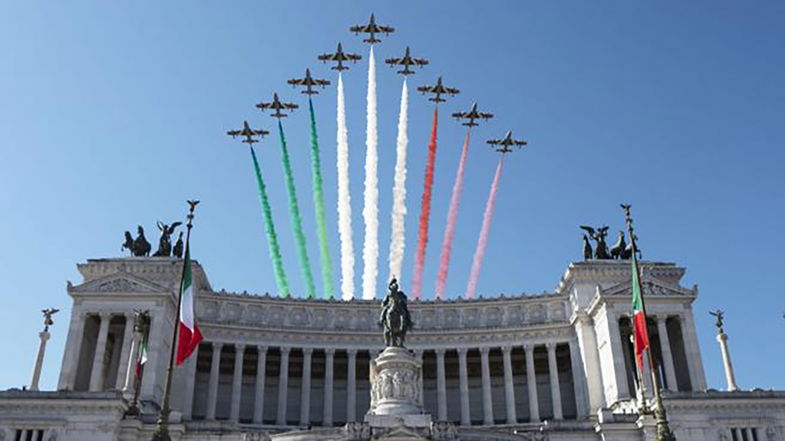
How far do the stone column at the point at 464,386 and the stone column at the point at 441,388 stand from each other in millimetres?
1893

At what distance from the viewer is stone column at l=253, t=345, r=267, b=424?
77438mm

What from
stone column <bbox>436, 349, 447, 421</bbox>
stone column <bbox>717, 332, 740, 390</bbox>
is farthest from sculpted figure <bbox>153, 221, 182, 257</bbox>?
stone column <bbox>717, 332, 740, 390</bbox>

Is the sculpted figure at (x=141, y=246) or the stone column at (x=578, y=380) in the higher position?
the sculpted figure at (x=141, y=246)

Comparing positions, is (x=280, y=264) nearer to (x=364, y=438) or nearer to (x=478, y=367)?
(x=478, y=367)

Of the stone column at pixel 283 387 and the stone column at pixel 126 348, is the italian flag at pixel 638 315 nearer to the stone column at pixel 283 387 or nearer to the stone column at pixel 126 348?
the stone column at pixel 283 387

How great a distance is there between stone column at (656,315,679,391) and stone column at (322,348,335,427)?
109 ft

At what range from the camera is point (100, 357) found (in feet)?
232

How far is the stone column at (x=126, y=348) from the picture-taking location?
69.4m

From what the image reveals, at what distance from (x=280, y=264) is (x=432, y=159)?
938 inches

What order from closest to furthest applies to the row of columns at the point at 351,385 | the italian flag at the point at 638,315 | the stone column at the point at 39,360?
the italian flag at the point at 638,315
the stone column at the point at 39,360
the row of columns at the point at 351,385

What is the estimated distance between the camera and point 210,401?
7750cm

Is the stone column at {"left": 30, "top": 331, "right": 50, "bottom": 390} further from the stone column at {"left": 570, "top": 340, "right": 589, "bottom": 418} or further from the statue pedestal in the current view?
the stone column at {"left": 570, "top": 340, "right": 589, "bottom": 418}

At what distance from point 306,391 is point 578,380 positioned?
91.6ft

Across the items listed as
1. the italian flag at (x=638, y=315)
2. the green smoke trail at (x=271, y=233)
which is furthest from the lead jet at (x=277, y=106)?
the italian flag at (x=638, y=315)
